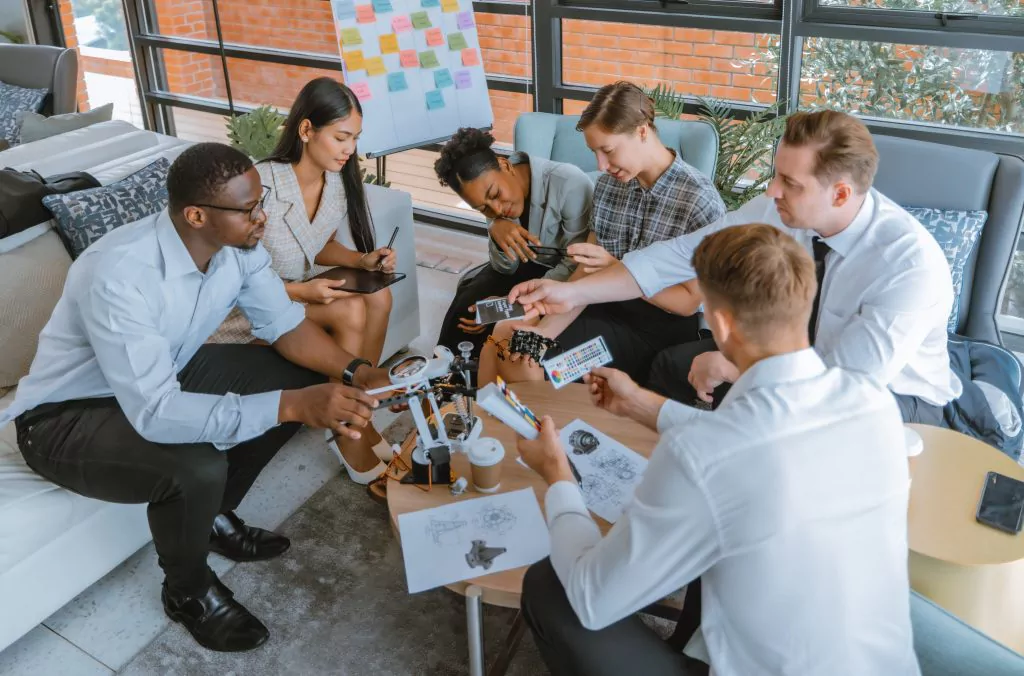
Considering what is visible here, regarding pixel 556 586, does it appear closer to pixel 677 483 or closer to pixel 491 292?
pixel 677 483

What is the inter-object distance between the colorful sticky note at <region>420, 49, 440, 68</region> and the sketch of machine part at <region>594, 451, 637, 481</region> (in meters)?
2.30

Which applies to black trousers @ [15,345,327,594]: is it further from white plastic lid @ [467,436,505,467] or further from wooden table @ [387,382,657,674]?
white plastic lid @ [467,436,505,467]

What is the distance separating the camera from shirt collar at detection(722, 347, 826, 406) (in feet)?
3.84

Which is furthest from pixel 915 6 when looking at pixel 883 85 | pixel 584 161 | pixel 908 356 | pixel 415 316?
pixel 415 316

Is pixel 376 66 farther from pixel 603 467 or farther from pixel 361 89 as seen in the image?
pixel 603 467

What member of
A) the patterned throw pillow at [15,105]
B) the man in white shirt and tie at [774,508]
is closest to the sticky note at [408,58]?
the patterned throw pillow at [15,105]

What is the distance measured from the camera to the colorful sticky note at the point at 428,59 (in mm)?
3641

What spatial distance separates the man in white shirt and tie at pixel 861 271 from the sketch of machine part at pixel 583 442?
1.09 feet

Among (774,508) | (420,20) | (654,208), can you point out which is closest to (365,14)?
(420,20)

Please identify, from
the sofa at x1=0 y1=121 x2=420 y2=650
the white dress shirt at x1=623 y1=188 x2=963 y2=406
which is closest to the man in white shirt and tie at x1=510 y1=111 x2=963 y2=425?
the white dress shirt at x1=623 y1=188 x2=963 y2=406

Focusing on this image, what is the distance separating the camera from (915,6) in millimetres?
3041

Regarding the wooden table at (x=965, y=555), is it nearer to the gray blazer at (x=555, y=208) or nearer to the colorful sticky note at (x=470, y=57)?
the gray blazer at (x=555, y=208)

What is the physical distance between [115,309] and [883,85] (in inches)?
110

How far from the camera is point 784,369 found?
1.17m
